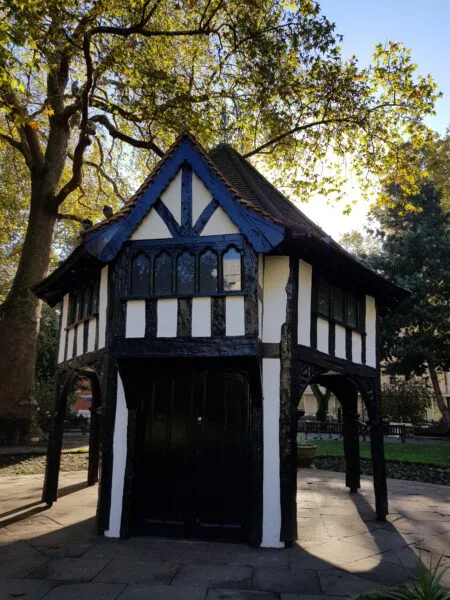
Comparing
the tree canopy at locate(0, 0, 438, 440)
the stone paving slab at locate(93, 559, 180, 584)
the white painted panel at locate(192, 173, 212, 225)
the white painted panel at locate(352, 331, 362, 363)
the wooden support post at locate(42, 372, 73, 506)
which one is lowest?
the stone paving slab at locate(93, 559, 180, 584)

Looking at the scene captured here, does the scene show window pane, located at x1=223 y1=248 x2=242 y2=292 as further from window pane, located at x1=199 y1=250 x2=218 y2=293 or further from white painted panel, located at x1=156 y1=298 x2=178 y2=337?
white painted panel, located at x1=156 y1=298 x2=178 y2=337

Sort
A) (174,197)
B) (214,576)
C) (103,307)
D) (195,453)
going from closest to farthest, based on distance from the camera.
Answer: (214,576)
(195,453)
(174,197)
(103,307)

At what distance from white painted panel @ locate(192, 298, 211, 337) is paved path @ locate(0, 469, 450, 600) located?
3.24 meters

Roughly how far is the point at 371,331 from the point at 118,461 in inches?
236

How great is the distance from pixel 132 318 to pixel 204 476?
289 centimetres

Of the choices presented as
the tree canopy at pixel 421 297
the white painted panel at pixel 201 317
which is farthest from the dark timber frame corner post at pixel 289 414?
the tree canopy at pixel 421 297

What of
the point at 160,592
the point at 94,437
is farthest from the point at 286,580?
the point at 94,437

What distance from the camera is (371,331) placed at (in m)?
10.3

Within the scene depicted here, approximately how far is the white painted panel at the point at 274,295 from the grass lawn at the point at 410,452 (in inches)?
463

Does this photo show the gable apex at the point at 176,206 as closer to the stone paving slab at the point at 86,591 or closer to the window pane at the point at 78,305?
the window pane at the point at 78,305

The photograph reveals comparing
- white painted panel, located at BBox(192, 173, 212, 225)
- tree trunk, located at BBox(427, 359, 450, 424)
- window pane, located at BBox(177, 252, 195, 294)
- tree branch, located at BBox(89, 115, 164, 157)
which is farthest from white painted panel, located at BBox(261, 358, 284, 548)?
tree trunk, located at BBox(427, 359, 450, 424)

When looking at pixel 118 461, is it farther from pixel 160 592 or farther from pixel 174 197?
pixel 174 197

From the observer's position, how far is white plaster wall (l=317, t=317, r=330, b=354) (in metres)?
8.59

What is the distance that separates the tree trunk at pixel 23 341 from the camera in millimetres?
15945
